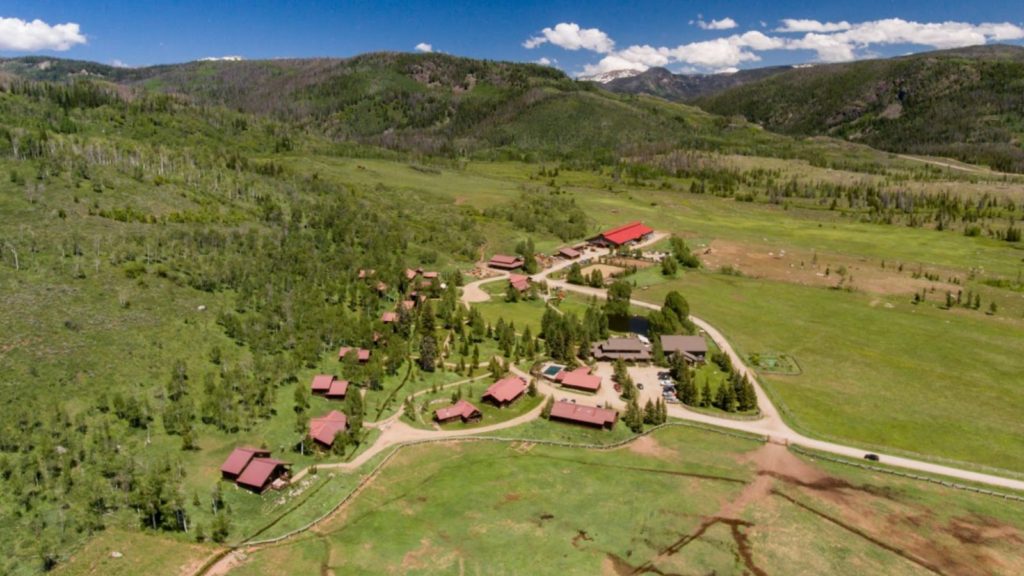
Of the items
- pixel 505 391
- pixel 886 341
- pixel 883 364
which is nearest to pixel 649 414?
pixel 505 391

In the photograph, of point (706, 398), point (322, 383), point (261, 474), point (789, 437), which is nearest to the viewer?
point (261, 474)

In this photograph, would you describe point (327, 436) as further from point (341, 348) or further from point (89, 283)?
point (89, 283)

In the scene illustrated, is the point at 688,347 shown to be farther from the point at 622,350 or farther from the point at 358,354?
the point at 358,354

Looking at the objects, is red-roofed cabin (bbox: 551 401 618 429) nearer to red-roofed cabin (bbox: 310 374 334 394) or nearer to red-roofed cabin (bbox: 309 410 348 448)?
red-roofed cabin (bbox: 309 410 348 448)

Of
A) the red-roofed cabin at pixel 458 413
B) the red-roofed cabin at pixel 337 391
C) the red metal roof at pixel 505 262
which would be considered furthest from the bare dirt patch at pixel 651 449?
the red metal roof at pixel 505 262

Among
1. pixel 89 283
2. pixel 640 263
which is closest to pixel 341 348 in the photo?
pixel 89 283

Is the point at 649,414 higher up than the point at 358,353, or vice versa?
the point at 358,353

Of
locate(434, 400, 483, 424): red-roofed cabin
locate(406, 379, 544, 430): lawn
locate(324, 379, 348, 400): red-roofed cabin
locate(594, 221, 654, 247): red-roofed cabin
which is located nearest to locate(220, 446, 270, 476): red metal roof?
locate(324, 379, 348, 400): red-roofed cabin

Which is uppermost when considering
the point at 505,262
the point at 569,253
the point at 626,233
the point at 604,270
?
the point at 626,233
